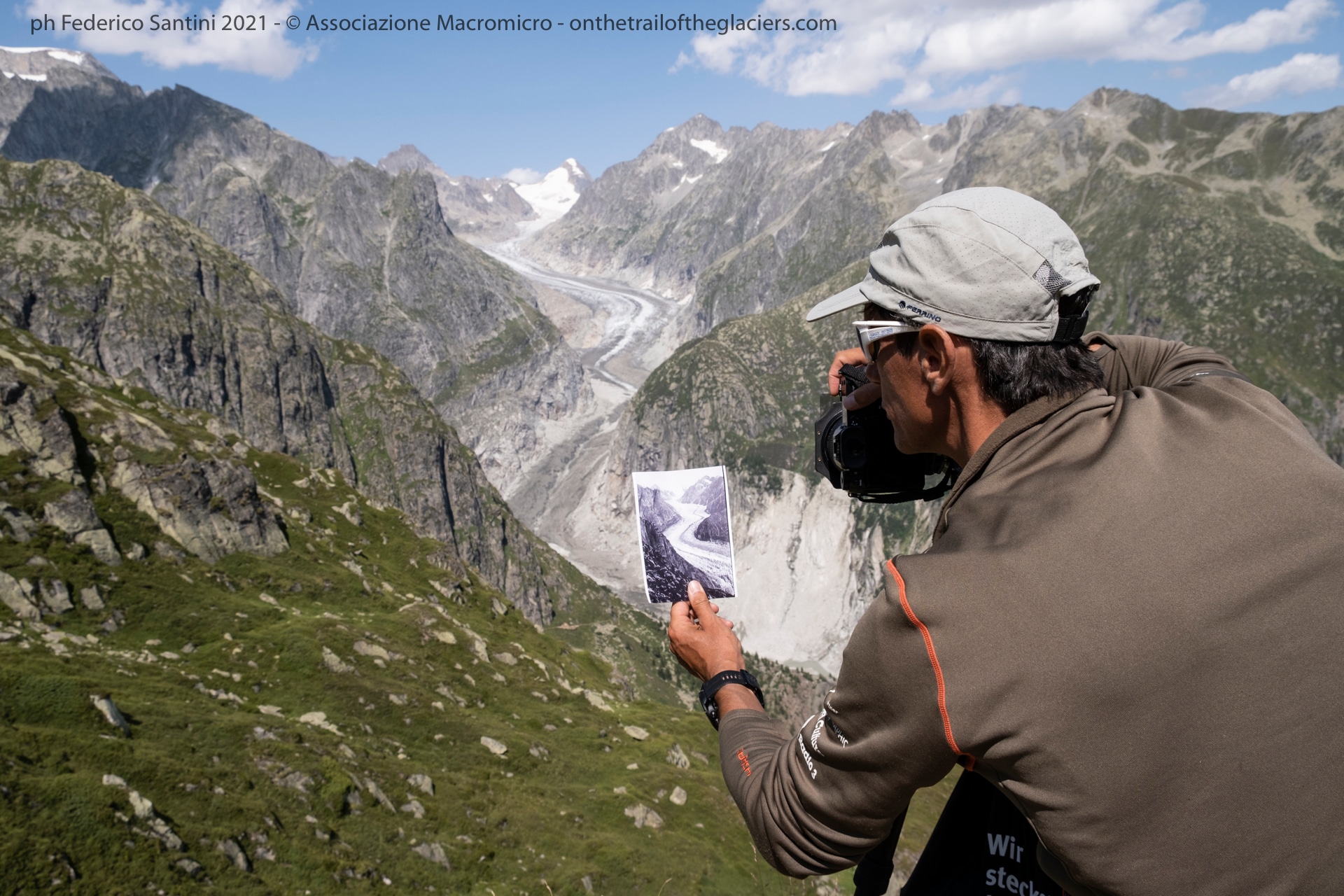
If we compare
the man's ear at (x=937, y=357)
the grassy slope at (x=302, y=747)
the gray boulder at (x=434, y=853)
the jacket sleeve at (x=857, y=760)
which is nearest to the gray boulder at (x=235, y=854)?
the grassy slope at (x=302, y=747)

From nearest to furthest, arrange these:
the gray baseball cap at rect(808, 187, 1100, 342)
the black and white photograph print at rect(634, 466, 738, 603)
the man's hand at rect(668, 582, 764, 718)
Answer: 1. the gray baseball cap at rect(808, 187, 1100, 342)
2. the man's hand at rect(668, 582, 764, 718)
3. the black and white photograph print at rect(634, 466, 738, 603)

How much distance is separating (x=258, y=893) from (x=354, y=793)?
5694 mm

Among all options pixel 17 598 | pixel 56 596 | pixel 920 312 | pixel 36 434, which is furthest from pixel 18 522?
pixel 920 312

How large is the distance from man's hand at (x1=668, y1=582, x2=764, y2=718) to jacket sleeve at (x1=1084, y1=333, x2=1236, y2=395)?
2.58 metres

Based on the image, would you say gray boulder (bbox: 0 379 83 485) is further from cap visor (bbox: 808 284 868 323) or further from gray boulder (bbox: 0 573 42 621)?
cap visor (bbox: 808 284 868 323)

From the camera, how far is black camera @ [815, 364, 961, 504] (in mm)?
4648

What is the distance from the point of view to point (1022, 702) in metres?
2.46

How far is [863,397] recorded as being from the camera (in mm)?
4469

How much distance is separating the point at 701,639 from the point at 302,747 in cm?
1979

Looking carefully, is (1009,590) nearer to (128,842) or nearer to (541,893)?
(128,842)

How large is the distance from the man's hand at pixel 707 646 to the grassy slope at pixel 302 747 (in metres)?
11.0

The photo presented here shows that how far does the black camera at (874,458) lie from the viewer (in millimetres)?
4648

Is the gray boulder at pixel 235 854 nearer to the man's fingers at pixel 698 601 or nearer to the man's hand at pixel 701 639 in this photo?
the man's hand at pixel 701 639

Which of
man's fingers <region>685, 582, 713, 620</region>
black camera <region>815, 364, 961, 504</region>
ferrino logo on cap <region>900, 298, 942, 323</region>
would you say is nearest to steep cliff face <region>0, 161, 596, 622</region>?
man's fingers <region>685, 582, 713, 620</region>
